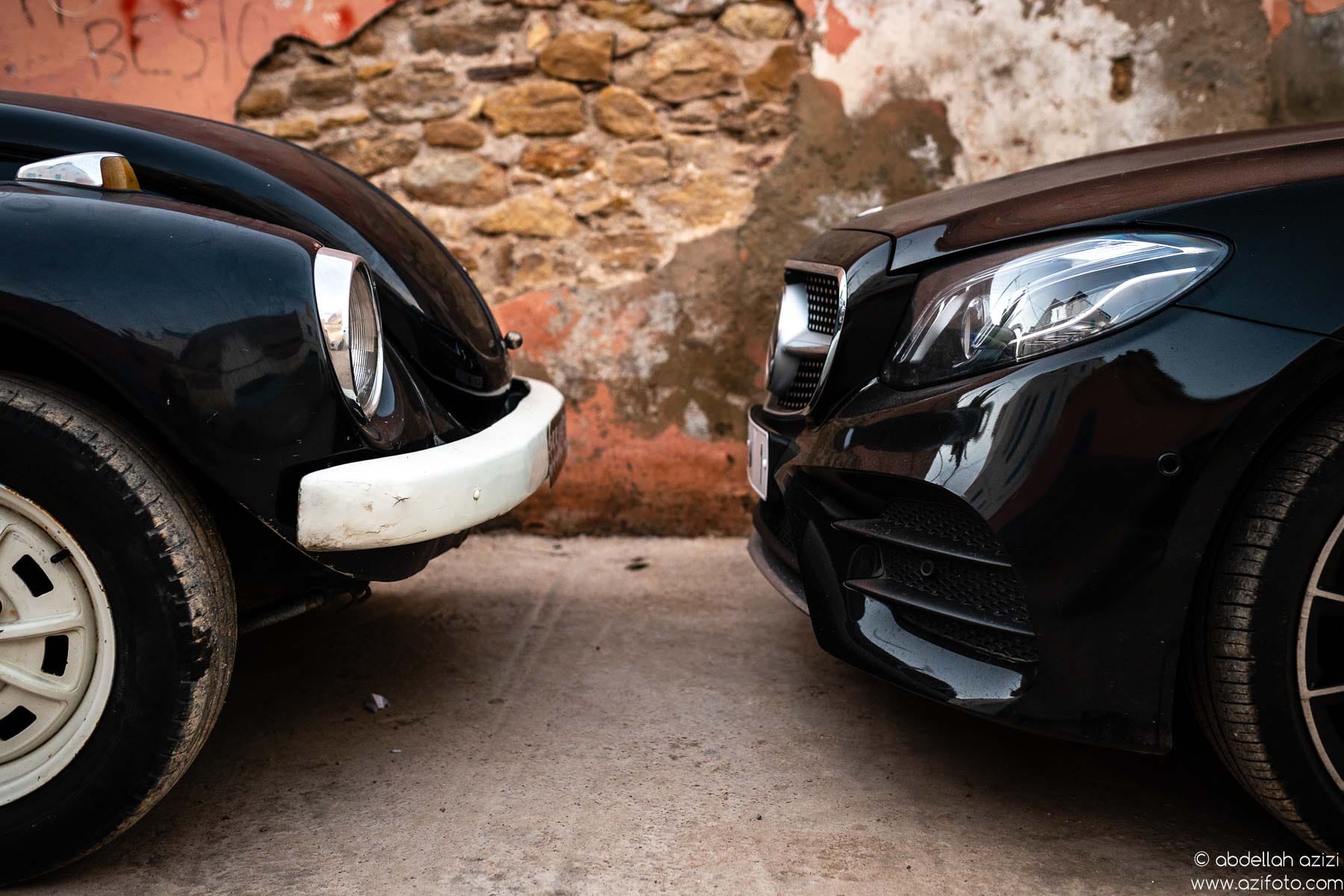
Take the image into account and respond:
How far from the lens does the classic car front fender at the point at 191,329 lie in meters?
1.62

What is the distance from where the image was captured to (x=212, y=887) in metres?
1.74

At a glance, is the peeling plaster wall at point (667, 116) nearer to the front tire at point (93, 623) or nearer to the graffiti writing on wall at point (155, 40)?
the graffiti writing on wall at point (155, 40)

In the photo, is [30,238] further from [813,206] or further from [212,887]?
[813,206]

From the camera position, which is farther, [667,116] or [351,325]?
[667,116]

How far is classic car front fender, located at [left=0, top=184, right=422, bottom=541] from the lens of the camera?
1.62 meters

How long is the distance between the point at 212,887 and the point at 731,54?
128 inches

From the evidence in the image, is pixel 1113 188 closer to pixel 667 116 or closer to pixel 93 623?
pixel 93 623

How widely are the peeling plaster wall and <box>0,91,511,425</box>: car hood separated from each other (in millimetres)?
1413

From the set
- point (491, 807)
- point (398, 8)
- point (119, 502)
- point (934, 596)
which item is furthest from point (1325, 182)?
point (398, 8)

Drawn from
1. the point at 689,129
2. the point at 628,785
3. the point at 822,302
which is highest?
the point at 689,129

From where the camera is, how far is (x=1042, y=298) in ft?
5.60

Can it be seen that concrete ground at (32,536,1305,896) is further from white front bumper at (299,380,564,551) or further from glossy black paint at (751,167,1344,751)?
white front bumper at (299,380,564,551)

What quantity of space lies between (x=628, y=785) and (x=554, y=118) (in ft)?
8.87

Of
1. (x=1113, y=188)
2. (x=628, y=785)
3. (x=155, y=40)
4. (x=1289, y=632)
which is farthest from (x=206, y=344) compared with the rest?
(x=155, y=40)
